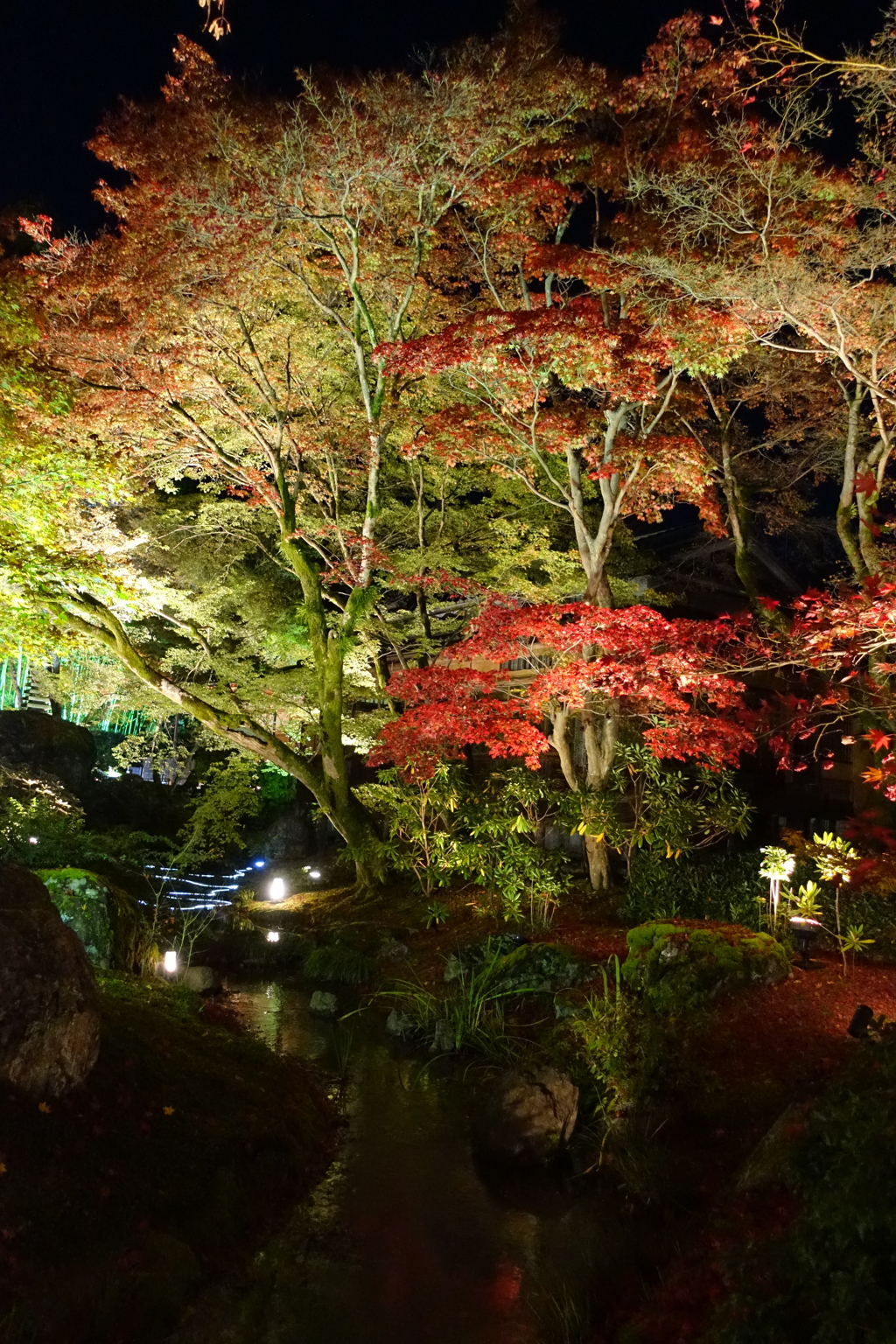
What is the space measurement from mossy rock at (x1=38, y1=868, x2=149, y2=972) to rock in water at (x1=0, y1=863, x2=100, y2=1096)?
3.32 metres

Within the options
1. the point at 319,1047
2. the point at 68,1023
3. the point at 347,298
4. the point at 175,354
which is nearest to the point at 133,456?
the point at 175,354

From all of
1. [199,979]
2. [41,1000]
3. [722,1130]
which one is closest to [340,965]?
[199,979]

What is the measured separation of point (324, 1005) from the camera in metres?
11.8

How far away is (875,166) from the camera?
10.5 meters

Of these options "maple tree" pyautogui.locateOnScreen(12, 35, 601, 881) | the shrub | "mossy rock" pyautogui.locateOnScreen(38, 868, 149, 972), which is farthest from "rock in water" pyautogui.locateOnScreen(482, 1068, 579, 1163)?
"maple tree" pyautogui.locateOnScreen(12, 35, 601, 881)

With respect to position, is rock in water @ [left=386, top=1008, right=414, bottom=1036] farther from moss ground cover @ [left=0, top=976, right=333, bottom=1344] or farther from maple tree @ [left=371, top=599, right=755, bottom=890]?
maple tree @ [left=371, top=599, right=755, bottom=890]

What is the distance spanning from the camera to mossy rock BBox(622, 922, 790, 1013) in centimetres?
852

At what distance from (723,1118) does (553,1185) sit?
4.77 ft

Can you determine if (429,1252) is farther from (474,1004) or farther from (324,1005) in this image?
(324,1005)

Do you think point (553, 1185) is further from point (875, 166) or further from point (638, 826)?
point (875, 166)

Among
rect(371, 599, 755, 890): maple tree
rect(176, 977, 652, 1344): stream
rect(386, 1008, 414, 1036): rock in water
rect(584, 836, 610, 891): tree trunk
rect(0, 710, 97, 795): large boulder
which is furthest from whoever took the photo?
rect(0, 710, 97, 795): large boulder

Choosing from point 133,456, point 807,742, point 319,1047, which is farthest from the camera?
point 807,742

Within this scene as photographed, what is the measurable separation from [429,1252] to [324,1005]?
20.9 ft

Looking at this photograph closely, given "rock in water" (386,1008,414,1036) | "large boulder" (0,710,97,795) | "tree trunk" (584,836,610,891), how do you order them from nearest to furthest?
1. "rock in water" (386,1008,414,1036)
2. "tree trunk" (584,836,610,891)
3. "large boulder" (0,710,97,795)
